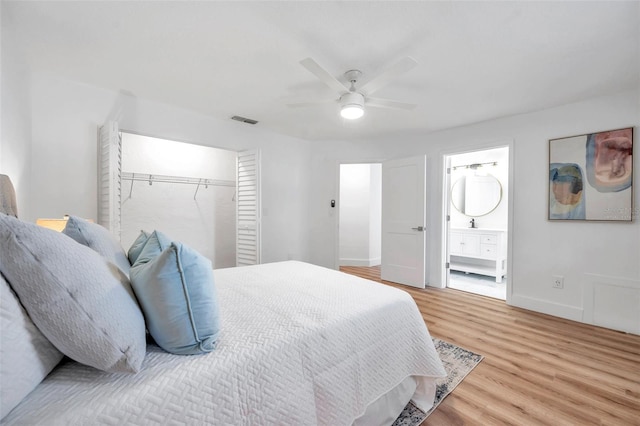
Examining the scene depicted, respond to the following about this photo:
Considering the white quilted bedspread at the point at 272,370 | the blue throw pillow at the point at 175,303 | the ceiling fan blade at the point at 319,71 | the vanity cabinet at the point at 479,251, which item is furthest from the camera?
the vanity cabinet at the point at 479,251

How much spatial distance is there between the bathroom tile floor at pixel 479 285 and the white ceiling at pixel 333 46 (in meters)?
2.50

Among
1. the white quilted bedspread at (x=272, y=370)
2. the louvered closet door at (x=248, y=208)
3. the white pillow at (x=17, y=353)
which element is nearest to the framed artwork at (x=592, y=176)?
the white quilted bedspread at (x=272, y=370)

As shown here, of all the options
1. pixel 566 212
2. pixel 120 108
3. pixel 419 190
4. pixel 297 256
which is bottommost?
pixel 297 256

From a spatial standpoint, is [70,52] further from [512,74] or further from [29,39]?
[512,74]

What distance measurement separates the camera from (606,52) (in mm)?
2029

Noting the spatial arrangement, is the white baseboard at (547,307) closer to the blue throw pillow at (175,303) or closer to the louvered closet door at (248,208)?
the louvered closet door at (248,208)

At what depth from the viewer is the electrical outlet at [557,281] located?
3.05 metres

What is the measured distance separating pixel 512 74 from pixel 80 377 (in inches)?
129

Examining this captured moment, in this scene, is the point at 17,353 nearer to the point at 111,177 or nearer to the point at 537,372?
the point at 111,177

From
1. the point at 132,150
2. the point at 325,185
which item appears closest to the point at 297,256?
the point at 325,185

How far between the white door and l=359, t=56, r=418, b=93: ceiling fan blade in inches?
84.0

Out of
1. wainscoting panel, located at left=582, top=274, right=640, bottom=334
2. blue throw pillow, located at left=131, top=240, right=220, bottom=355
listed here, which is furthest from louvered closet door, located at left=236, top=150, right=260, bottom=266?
wainscoting panel, located at left=582, top=274, right=640, bottom=334

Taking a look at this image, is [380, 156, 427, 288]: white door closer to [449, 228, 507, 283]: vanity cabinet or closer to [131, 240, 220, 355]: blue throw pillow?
[449, 228, 507, 283]: vanity cabinet

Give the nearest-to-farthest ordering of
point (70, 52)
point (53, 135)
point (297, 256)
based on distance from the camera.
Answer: point (70, 52)
point (53, 135)
point (297, 256)
